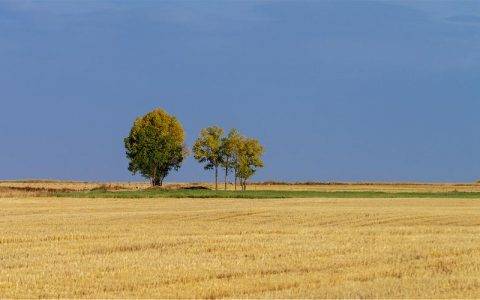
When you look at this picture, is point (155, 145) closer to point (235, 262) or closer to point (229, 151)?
point (229, 151)

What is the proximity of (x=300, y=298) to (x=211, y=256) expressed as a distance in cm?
637

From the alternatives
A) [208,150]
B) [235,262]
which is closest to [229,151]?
[208,150]

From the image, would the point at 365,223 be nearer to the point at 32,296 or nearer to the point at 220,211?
the point at 220,211

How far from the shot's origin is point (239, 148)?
117375 millimetres

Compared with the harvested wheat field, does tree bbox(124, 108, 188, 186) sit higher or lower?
higher

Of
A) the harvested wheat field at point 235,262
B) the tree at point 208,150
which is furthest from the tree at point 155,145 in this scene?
the harvested wheat field at point 235,262

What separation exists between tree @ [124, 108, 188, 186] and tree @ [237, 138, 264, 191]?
839 centimetres

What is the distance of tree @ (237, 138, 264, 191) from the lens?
11531 cm

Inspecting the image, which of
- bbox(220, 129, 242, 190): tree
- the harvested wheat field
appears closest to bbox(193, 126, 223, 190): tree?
bbox(220, 129, 242, 190): tree

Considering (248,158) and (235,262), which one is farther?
(248,158)

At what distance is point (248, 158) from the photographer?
117812mm

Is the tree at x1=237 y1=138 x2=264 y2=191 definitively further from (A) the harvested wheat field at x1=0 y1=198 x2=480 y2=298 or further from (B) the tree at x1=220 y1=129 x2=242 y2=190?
(A) the harvested wheat field at x1=0 y1=198 x2=480 y2=298

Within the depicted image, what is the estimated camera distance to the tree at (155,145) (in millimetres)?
112750

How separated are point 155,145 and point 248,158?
14284 mm
